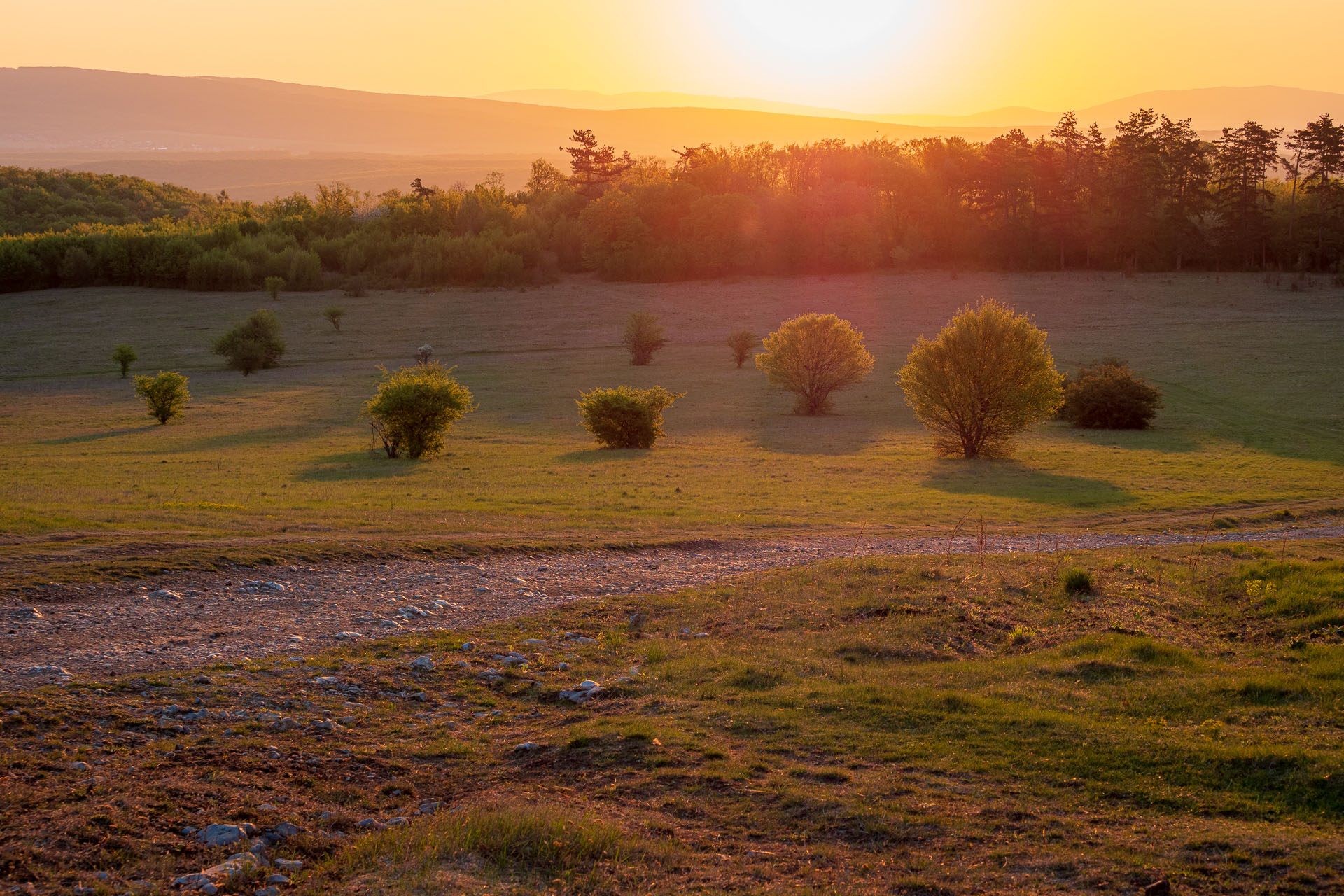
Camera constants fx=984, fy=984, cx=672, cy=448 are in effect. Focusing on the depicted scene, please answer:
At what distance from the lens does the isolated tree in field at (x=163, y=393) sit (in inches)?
1532

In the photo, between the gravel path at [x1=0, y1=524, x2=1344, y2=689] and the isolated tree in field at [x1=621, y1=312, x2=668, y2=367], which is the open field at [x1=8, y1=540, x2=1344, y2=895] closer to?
the gravel path at [x1=0, y1=524, x2=1344, y2=689]

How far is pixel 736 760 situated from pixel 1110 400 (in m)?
36.7

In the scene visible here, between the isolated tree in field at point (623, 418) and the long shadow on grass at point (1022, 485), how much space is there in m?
9.75

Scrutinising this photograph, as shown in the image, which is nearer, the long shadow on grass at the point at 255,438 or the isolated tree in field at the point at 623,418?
the long shadow on grass at the point at 255,438

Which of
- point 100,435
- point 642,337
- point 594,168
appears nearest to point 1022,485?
point 100,435

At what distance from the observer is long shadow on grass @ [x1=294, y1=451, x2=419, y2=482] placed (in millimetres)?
26344

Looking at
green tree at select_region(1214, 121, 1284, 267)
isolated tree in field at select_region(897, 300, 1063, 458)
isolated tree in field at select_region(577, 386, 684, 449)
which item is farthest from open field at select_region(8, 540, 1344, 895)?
green tree at select_region(1214, 121, 1284, 267)

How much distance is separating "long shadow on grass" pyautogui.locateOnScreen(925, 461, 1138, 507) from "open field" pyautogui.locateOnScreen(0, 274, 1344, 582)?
0.48ft

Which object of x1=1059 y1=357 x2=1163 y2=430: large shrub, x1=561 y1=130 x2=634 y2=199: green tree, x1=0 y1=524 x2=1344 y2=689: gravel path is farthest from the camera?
x1=561 y1=130 x2=634 y2=199: green tree

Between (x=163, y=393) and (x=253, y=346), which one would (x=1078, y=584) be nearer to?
(x=163, y=393)

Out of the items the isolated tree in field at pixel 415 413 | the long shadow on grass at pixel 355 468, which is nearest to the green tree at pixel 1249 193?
the isolated tree in field at pixel 415 413

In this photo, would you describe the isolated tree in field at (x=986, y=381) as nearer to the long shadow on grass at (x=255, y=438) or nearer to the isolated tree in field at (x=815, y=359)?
the isolated tree in field at (x=815, y=359)

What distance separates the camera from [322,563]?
43.1 ft

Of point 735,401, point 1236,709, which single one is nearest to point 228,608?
point 1236,709
